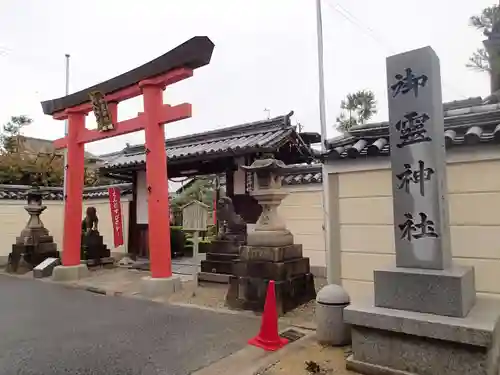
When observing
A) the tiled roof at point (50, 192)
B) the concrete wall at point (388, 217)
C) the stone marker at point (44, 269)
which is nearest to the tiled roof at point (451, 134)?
the concrete wall at point (388, 217)

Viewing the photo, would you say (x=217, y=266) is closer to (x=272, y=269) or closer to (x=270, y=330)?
(x=272, y=269)

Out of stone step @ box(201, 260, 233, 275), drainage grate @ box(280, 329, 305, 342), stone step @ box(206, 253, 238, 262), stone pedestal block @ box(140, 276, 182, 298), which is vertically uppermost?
stone step @ box(206, 253, 238, 262)

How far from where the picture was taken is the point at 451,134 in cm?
489

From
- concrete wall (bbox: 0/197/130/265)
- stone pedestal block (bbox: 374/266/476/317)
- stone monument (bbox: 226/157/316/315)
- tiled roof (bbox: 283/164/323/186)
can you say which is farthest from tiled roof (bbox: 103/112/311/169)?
stone pedestal block (bbox: 374/266/476/317)

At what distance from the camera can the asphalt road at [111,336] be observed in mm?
4445

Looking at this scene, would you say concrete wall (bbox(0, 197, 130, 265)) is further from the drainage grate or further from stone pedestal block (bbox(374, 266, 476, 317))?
stone pedestal block (bbox(374, 266, 476, 317))

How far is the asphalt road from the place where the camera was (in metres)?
4.45

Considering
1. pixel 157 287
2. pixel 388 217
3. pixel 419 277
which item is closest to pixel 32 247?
pixel 157 287

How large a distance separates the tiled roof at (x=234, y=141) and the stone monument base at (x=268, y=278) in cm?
392

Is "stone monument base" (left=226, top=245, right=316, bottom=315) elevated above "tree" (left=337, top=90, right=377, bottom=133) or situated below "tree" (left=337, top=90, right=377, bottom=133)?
below

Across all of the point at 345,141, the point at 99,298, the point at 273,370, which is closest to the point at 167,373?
the point at 273,370

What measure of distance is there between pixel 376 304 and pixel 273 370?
128 centimetres

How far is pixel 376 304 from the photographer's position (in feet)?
12.7

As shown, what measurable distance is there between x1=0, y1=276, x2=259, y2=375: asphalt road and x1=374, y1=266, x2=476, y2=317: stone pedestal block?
7.23ft
